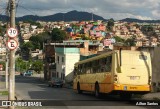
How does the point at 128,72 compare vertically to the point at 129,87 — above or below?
above

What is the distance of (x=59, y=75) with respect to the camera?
7688cm

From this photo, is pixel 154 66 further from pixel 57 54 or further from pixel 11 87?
pixel 57 54

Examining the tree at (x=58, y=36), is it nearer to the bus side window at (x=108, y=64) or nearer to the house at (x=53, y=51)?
the house at (x=53, y=51)

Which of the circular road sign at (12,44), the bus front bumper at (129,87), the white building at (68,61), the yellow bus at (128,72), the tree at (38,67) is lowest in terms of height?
the tree at (38,67)

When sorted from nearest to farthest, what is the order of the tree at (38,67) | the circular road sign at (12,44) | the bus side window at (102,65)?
1. the circular road sign at (12,44)
2. the bus side window at (102,65)
3. the tree at (38,67)

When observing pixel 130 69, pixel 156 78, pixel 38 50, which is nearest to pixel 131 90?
pixel 130 69

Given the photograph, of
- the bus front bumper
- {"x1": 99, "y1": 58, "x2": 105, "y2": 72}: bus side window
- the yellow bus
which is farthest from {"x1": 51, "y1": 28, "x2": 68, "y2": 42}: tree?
→ the bus front bumper

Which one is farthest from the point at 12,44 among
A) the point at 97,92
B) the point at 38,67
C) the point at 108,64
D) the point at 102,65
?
the point at 38,67

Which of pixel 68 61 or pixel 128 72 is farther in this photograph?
pixel 68 61

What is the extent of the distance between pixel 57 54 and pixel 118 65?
184 feet

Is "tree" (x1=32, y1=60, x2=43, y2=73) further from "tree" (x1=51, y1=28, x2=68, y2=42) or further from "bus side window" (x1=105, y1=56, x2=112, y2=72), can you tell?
"bus side window" (x1=105, y1=56, x2=112, y2=72)

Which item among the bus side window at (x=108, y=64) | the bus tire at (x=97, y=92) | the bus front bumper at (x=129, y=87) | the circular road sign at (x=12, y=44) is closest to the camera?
the circular road sign at (x=12, y=44)

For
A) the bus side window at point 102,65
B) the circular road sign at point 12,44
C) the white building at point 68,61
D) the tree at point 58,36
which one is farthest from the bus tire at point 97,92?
the tree at point 58,36

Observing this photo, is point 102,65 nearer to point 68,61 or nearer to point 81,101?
point 81,101
